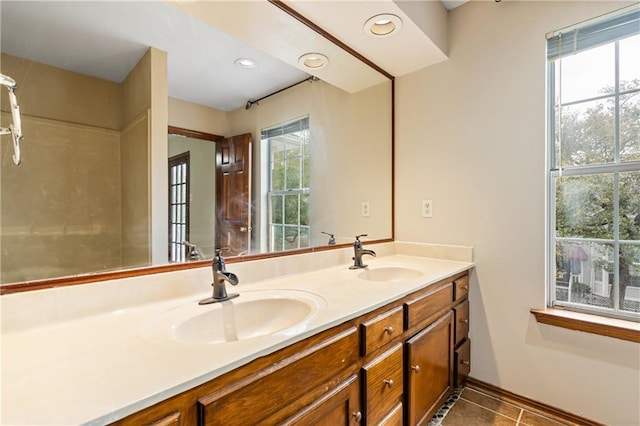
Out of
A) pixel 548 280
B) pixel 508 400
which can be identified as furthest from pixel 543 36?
pixel 508 400

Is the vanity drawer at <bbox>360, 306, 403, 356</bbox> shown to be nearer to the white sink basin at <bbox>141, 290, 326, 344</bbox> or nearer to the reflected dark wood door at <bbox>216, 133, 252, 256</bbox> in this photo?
the white sink basin at <bbox>141, 290, 326, 344</bbox>

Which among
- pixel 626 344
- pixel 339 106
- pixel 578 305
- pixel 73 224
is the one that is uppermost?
pixel 339 106

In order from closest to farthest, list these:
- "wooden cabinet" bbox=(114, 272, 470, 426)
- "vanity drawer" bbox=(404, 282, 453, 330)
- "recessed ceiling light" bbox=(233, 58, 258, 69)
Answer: "wooden cabinet" bbox=(114, 272, 470, 426) → "vanity drawer" bbox=(404, 282, 453, 330) → "recessed ceiling light" bbox=(233, 58, 258, 69)

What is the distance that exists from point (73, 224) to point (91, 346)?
42cm

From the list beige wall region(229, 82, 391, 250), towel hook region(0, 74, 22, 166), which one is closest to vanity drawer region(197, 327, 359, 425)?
beige wall region(229, 82, 391, 250)

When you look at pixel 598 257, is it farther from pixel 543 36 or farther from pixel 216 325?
pixel 216 325

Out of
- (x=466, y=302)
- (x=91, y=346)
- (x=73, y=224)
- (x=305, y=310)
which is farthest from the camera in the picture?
(x=466, y=302)

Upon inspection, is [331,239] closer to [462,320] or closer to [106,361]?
[462,320]

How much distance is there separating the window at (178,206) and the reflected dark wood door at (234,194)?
144 millimetres

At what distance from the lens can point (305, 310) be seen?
107cm

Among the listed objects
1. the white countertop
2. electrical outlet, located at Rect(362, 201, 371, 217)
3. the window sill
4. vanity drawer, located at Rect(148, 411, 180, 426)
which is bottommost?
the window sill

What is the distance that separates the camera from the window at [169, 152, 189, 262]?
1157mm

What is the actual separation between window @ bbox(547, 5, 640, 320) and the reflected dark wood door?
5.38ft

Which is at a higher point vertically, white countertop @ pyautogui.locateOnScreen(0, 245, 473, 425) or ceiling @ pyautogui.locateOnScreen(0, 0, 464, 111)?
ceiling @ pyautogui.locateOnScreen(0, 0, 464, 111)
